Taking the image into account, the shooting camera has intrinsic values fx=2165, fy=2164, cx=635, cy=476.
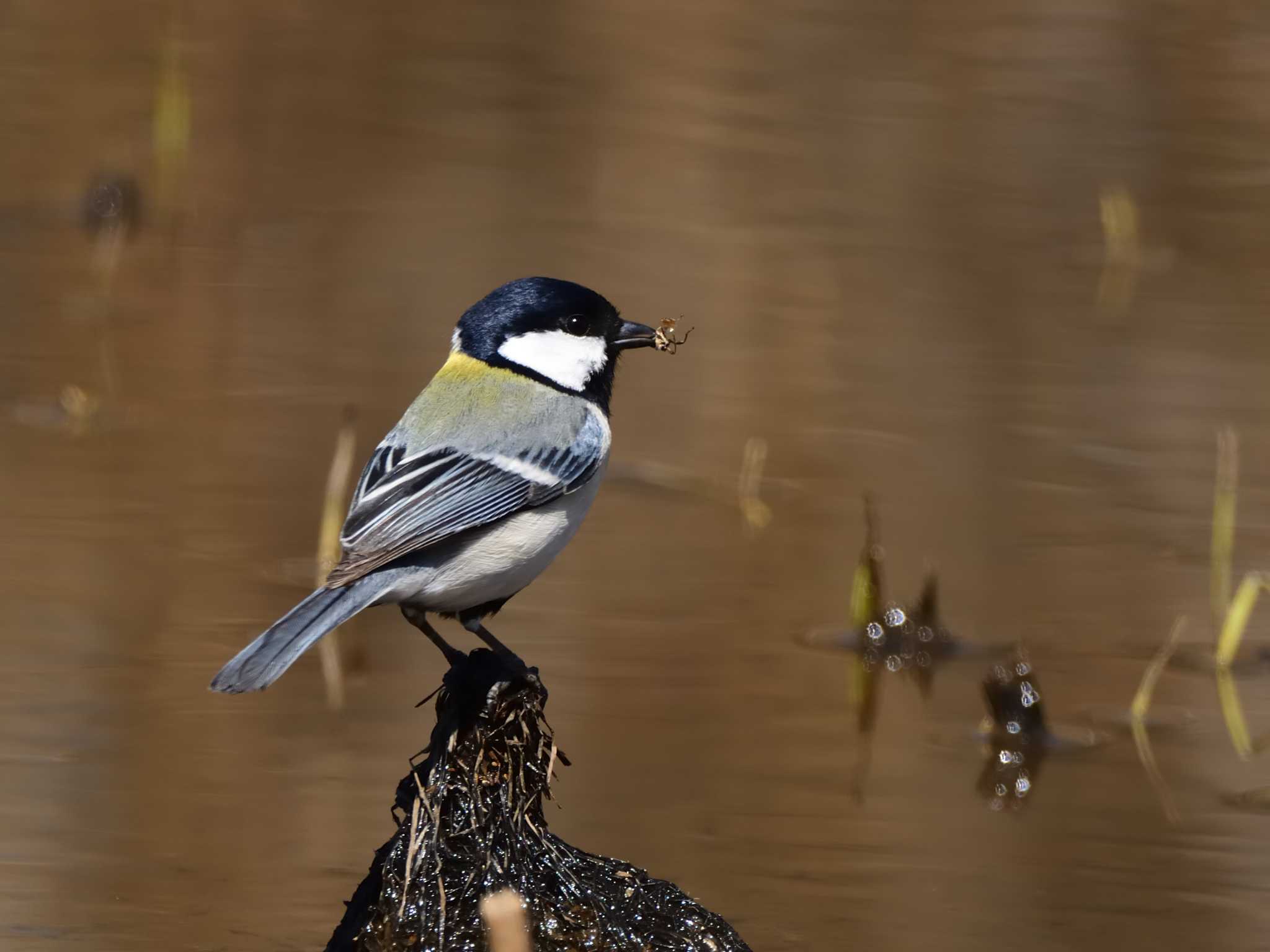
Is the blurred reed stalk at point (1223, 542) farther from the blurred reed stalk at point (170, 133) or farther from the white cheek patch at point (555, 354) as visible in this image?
the blurred reed stalk at point (170, 133)

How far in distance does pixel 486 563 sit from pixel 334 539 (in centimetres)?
296

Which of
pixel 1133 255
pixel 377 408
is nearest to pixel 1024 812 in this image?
pixel 377 408

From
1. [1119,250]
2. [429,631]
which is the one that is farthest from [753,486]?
[1119,250]

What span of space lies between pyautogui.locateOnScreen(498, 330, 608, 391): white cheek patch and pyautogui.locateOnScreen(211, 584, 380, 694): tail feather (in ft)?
3.45

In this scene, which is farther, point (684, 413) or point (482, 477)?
point (684, 413)

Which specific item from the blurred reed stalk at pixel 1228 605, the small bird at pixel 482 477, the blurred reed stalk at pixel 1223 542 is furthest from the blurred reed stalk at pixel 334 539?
the blurred reed stalk at pixel 1223 542

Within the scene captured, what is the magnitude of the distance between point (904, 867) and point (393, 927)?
181 centimetres

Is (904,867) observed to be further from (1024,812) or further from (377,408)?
(377,408)

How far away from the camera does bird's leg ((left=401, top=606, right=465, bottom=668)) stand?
5.09 metres

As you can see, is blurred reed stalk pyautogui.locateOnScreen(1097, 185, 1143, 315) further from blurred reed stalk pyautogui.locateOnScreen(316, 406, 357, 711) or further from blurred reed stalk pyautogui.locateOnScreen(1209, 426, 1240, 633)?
blurred reed stalk pyautogui.locateOnScreen(316, 406, 357, 711)

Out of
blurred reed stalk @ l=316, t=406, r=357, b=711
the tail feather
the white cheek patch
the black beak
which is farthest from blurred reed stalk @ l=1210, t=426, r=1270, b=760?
the tail feather

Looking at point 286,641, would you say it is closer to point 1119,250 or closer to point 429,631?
point 429,631

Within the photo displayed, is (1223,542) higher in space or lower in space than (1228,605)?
higher

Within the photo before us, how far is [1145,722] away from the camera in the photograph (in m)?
7.27
